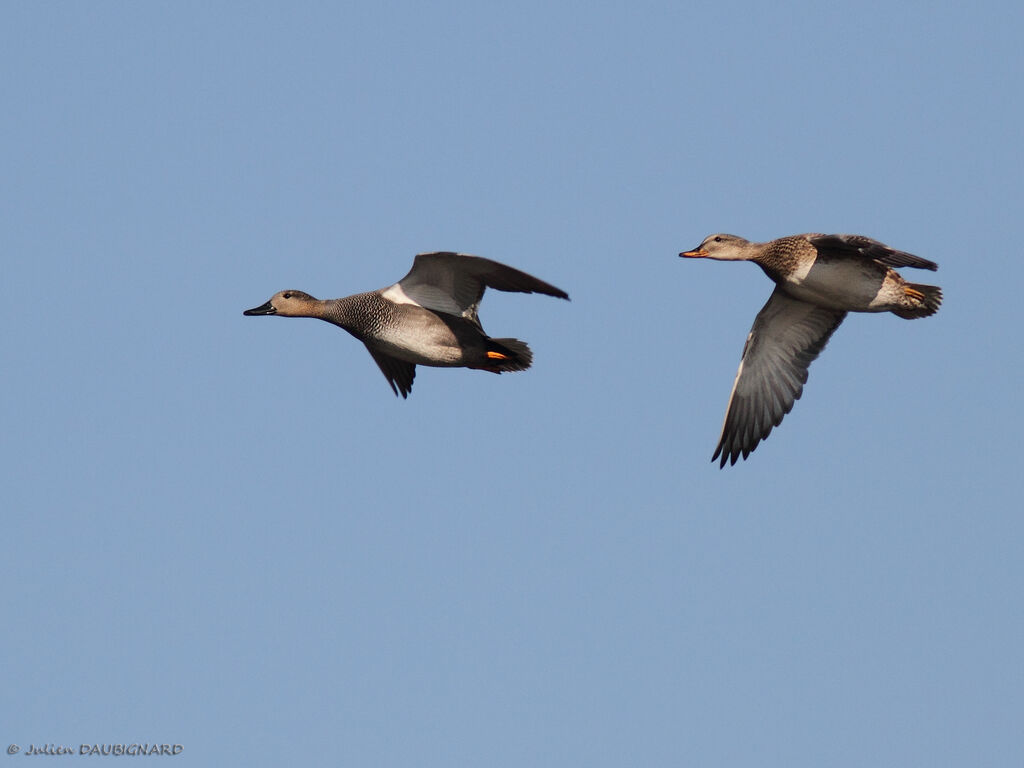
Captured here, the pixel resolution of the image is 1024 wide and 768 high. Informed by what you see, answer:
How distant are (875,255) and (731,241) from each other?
190 centimetres

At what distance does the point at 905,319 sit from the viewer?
14.5 meters

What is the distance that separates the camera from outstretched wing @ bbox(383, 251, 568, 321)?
12883mm

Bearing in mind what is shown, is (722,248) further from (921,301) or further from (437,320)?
(437,320)

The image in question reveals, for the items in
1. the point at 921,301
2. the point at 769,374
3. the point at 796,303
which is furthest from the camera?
the point at 769,374

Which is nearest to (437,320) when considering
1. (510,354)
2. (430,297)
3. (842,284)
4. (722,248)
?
(430,297)

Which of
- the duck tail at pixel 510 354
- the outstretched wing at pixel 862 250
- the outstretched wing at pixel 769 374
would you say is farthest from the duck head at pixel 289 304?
the outstretched wing at pixel 862 250

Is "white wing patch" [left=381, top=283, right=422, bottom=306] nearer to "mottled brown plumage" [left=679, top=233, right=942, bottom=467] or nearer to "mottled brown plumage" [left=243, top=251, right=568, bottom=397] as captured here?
"mottled brown plumage" [left=243, top=251, right=568, bottom=397]

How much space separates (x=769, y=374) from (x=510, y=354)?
135 inches

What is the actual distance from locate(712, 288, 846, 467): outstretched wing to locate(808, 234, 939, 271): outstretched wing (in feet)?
4.78

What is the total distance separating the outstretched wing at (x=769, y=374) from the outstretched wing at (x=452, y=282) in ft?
11.9

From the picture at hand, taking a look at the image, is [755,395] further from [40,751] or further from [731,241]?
[40,751]

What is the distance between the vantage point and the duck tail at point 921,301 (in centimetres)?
1427

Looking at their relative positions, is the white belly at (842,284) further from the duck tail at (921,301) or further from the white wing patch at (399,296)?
the white wing patch at (399,296)

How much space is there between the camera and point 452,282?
528 inches
